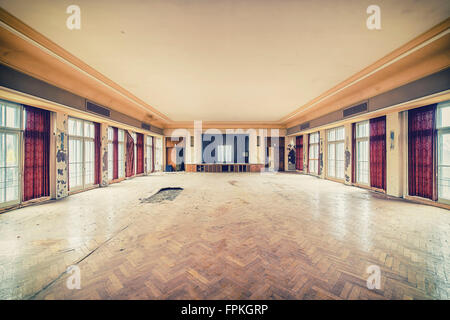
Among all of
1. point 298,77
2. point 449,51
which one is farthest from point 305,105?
point 449,51

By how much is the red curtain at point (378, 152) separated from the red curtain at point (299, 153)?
4749 millimetres

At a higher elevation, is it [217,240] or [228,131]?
[228,131]

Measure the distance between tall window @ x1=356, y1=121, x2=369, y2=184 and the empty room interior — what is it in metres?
0.05

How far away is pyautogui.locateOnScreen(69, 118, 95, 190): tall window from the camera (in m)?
5.15

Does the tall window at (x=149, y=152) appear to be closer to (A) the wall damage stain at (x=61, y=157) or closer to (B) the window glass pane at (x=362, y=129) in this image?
(A) the wall damage stain at (x=61, y=157)

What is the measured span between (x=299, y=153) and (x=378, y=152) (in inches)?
207

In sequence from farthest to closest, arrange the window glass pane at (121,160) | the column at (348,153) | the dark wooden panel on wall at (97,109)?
the window glass pane at (121,160) → the column at (348,153) → the dark wooden panel on wall at (97,109)

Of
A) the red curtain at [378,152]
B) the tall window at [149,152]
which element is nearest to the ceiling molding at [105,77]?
the red curtain at [378,152]

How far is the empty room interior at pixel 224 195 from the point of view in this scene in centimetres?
164

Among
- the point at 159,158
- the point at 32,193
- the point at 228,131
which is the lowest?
the point at 32,193

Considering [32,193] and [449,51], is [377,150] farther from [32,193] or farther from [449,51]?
[32,193]

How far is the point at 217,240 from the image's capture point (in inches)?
90.1

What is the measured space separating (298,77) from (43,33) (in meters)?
5.46

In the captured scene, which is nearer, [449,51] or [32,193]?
[449,51]
